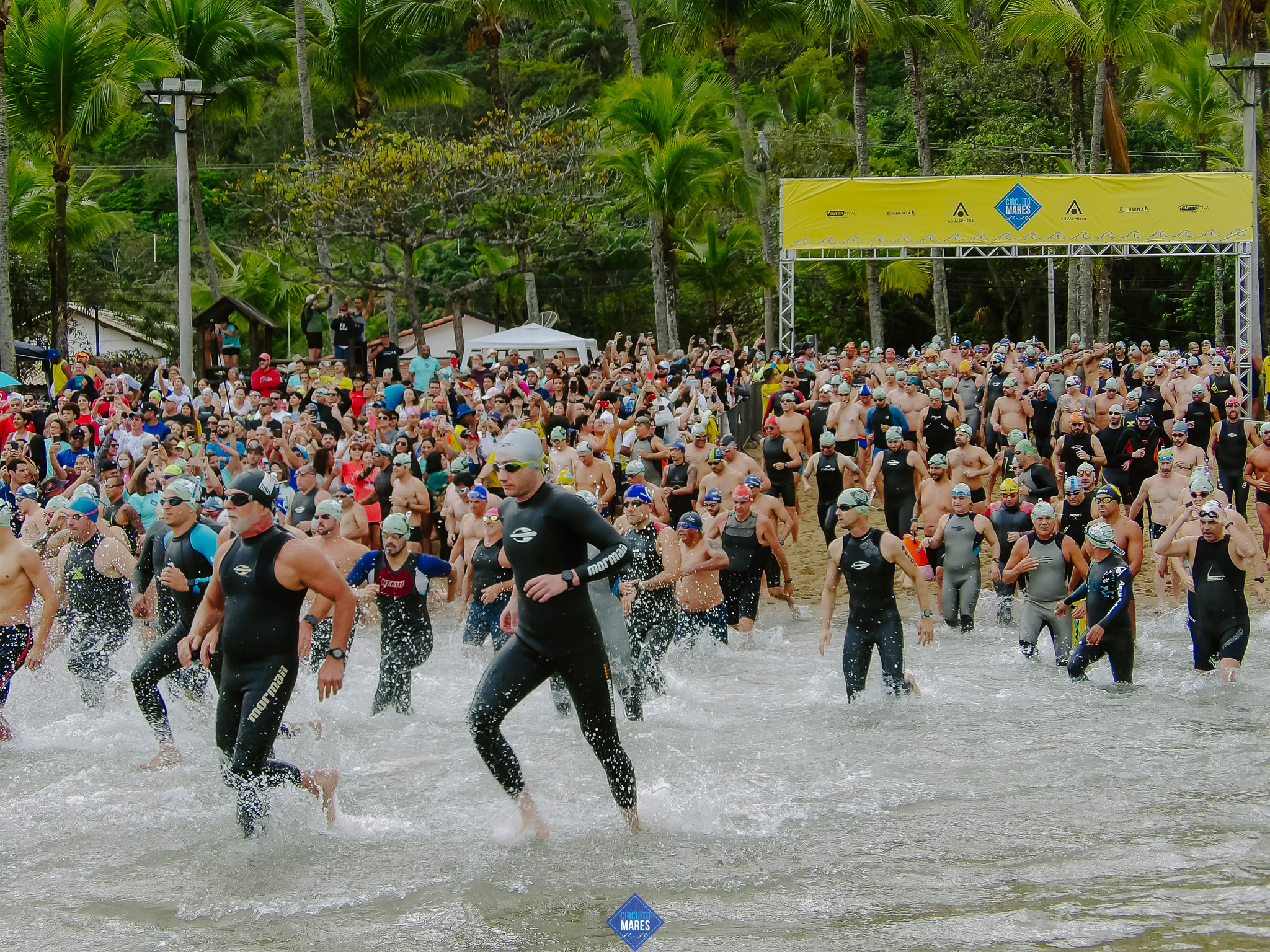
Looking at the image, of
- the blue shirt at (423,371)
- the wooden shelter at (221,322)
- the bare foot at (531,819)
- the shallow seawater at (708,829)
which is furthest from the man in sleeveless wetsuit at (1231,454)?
the wooden shelter at (221,322)

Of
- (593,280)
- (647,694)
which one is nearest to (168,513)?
(647,694)

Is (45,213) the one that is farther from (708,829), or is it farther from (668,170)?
(708,829)

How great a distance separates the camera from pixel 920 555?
11734mm

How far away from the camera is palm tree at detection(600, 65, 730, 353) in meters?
24.5

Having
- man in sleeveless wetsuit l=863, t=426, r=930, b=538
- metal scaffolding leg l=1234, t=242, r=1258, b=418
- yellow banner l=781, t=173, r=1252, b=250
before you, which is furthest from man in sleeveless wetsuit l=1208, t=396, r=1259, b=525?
yellow banner l=781, t=173, r=1252, b=250

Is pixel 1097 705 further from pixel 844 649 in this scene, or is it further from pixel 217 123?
pixel 217 123

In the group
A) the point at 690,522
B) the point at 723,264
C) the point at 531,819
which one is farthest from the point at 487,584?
the point at 723,264

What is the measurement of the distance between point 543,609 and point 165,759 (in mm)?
3088

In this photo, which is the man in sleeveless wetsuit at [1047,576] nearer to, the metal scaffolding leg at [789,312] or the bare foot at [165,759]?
the bare foot at [165,759]

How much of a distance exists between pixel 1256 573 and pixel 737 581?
4.08m

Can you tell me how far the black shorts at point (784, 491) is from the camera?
14531 mm

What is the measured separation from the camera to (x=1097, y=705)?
9141 millimetres

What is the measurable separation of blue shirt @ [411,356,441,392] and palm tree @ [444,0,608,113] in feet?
→ 33.2

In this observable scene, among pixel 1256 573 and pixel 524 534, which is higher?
pixel 524 534
